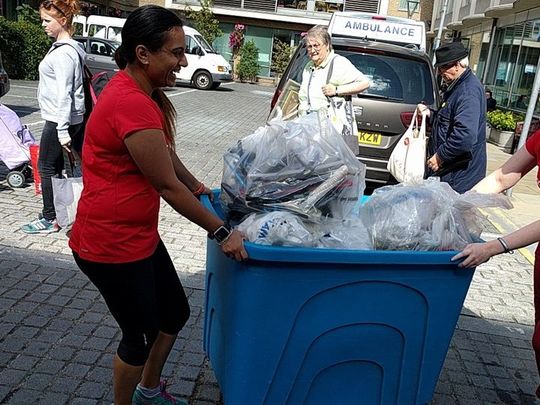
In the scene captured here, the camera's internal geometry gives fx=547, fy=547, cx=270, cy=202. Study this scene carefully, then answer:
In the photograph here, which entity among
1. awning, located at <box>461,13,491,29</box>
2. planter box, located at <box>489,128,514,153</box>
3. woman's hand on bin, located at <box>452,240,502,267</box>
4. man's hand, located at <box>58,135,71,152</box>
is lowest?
planter box, located at <box>489,128,514,153</box>

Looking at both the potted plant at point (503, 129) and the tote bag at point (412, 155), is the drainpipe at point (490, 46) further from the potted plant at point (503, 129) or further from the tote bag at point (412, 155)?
the tote bag at point (412, 155)

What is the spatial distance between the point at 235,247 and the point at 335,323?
0.47m

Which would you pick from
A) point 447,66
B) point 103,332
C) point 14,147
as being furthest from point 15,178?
point 447,66

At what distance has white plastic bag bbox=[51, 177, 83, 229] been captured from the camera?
416 cm

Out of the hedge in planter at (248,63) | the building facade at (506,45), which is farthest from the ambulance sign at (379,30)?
the hedge in planter at (248,63)

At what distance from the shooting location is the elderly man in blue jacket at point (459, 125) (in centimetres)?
370

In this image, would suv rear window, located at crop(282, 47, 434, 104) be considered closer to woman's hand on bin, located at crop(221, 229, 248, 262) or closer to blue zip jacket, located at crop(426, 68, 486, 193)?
blue zip jacket, located at crop(426, 68, 486, 193)

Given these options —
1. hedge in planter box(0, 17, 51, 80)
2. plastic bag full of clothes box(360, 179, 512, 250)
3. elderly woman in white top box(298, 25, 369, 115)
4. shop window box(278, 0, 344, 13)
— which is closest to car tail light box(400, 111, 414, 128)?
elderly woman in white top box(298, 25, 369, 115)

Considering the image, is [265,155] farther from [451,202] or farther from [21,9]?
[21,9]

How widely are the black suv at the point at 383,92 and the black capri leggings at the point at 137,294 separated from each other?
13.0 ft

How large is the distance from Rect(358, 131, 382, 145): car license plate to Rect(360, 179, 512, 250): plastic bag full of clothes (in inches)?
149

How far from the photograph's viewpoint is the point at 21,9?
17.5 meters

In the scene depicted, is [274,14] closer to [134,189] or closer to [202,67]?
[202,67]

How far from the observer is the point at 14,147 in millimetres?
5570
